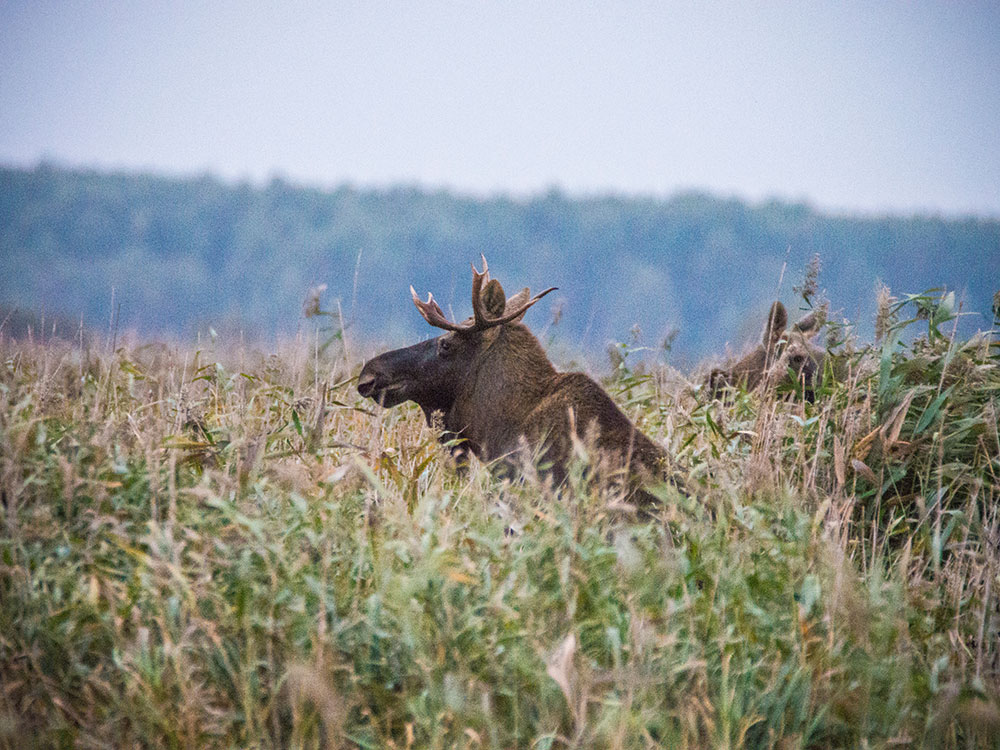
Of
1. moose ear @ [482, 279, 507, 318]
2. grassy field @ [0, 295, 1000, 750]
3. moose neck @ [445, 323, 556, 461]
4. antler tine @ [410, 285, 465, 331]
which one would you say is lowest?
grassy field @ [0, 295, 1000, 750]

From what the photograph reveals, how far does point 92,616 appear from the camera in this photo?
10.3 feet

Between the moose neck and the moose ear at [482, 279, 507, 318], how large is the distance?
17 centimetres

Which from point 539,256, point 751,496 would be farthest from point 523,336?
point 539,256

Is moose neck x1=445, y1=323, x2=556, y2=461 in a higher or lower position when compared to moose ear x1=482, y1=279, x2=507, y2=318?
lower

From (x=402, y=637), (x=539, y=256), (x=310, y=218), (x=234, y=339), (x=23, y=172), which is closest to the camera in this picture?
(x=402, y=637)

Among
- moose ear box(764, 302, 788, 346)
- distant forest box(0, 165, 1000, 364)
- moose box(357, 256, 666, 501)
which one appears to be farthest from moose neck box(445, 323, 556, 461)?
distant forest box(0, 165, 1000, 364)

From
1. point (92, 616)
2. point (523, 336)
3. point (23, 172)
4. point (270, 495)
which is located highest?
point (23, 172)

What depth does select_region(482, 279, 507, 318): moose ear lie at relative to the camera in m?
5.58

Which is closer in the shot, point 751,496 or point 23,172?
point 751,496

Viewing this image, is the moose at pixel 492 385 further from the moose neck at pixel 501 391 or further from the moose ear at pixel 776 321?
the moose ear at pixel 776 321

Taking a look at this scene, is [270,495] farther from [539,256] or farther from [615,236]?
[615,236]

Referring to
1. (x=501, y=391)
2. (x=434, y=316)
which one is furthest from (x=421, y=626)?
(x=434, y=316)

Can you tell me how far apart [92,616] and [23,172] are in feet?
260

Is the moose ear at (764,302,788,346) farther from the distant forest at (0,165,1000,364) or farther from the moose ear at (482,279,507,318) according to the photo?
the distant forest at (0,165,1000,364)
